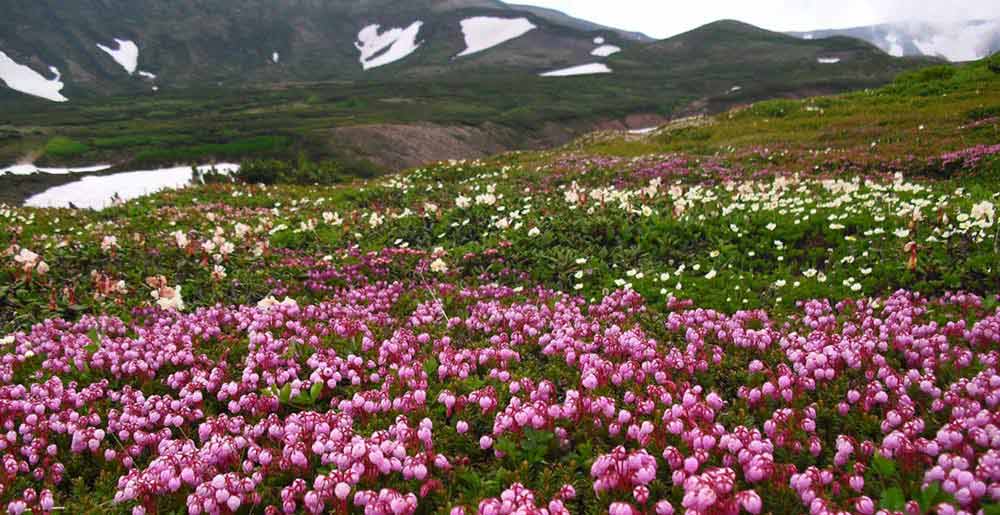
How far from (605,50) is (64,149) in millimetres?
140016

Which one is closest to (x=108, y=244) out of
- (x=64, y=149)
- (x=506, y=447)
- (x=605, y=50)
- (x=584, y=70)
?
(x=506, y=447)

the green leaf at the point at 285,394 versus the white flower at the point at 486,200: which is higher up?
the white flower at the point at 486,200

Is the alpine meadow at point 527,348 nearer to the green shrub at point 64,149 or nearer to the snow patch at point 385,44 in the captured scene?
the green shrub at point 64,149

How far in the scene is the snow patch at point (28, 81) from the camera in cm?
11649

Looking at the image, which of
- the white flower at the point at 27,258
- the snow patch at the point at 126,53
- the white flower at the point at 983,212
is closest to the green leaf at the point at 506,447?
the white flower at the point at 983,212

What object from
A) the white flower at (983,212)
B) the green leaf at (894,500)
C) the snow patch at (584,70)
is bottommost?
the green leaf at (894,500)

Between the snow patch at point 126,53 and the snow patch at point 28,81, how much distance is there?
1819 cm

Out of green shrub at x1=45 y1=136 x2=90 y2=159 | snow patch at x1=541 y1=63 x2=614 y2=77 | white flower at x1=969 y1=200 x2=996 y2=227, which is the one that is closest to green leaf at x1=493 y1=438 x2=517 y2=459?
white flower at x1=969 y1=200 x2=996 y2=227

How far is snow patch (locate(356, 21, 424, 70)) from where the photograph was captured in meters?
175

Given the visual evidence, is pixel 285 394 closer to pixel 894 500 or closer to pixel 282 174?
pixel 894 500

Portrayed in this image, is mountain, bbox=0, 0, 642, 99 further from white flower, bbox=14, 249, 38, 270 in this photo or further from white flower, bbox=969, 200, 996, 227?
white flower, bbox=969, 200, 996, 227

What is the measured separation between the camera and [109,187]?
29.5 meters

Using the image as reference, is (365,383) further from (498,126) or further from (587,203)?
(498,126)

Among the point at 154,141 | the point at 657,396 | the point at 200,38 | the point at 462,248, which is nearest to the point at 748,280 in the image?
the point at 657,396
